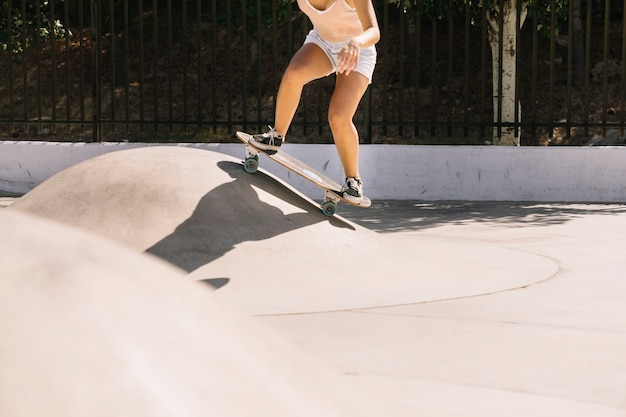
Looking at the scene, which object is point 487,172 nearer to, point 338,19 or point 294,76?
point 294,76

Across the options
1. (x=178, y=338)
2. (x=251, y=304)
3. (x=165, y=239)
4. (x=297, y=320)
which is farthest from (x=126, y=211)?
(x=178, y=338)

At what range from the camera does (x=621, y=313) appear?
6043 millimetres

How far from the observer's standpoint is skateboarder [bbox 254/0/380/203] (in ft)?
25.6

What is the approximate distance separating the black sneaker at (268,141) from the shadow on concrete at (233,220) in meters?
0.21

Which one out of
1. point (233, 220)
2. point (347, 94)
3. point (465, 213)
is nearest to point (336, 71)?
point (347, 94)

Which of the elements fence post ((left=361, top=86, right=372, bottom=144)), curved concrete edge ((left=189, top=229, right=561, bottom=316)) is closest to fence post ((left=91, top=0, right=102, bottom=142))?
fence post ((left=361, top=86, right=372, bottom=144))

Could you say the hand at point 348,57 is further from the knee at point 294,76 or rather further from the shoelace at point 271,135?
the shoelace at point 271,135

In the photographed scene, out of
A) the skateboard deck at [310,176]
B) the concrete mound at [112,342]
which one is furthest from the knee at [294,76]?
the concrete mound at [112,342]

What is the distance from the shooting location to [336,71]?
25.6ft

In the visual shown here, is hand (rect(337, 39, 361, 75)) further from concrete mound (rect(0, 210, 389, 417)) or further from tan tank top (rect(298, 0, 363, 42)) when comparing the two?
concrete mound (rect(0, 210, 389, 417))

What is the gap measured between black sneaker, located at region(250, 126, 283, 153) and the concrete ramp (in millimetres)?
232

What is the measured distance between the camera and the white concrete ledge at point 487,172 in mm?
13266

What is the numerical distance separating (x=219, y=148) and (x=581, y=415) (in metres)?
10.3

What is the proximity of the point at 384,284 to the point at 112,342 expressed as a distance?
5.39m
